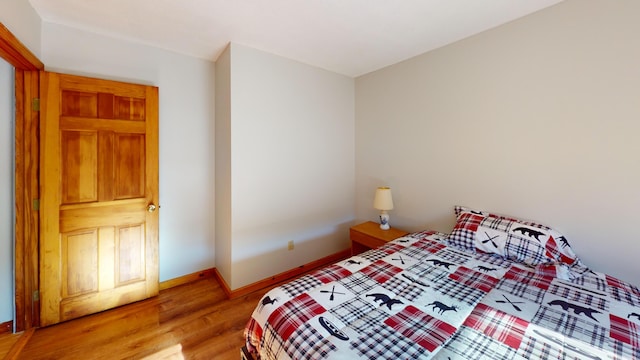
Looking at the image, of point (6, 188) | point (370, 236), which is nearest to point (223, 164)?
point (6, 188)

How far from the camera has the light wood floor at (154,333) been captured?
171 centimetres

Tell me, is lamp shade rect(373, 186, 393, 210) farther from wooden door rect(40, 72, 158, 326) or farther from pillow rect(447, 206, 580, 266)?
wooden door rect(40, 72, 158, 326)

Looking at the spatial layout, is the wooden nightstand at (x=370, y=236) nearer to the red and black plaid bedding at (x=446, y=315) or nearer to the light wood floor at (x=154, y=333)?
the red and black plaid bedding at (x=446, y=315)

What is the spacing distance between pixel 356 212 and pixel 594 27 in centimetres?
270

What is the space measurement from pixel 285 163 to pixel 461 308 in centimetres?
203

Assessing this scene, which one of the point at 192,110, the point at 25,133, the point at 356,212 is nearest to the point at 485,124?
the point at 356,212

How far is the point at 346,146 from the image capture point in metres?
3.31

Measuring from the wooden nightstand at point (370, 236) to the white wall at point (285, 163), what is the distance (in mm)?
422

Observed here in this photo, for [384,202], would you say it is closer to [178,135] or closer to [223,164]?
[223,164]

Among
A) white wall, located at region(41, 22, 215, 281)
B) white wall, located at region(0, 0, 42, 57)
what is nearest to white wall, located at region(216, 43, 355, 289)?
white wall, located at region(41, 22, 215, 281)

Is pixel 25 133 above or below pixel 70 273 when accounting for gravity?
above

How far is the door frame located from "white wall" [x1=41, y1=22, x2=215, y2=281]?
0.37m

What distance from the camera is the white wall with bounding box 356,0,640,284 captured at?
1.56m

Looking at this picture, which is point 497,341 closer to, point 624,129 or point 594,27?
point 624,129
